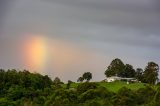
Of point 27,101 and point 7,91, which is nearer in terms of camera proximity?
point 27,101

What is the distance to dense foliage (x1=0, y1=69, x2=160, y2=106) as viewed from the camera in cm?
13400

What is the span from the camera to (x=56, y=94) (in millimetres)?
144875

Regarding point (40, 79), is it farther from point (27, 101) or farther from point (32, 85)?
point (27, 101)

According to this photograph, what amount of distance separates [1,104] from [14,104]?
11.9 ft

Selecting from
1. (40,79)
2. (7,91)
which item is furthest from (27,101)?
(40,79)

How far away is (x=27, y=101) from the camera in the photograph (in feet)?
503

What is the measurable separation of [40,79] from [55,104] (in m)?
48.3

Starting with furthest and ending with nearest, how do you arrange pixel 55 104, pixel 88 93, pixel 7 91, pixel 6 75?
pixel 6 75, pixel 7 91, pixel 88 93, pixel 55 104

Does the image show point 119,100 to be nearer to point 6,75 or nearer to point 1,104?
point 1,104

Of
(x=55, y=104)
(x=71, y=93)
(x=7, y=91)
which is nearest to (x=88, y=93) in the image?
(x=71, y=93)

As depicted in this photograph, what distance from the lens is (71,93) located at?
14938 centimetres

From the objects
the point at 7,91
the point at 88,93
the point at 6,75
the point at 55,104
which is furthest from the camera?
the point at 6,75

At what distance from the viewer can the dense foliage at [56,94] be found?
134000 mm

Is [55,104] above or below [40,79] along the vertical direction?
below
